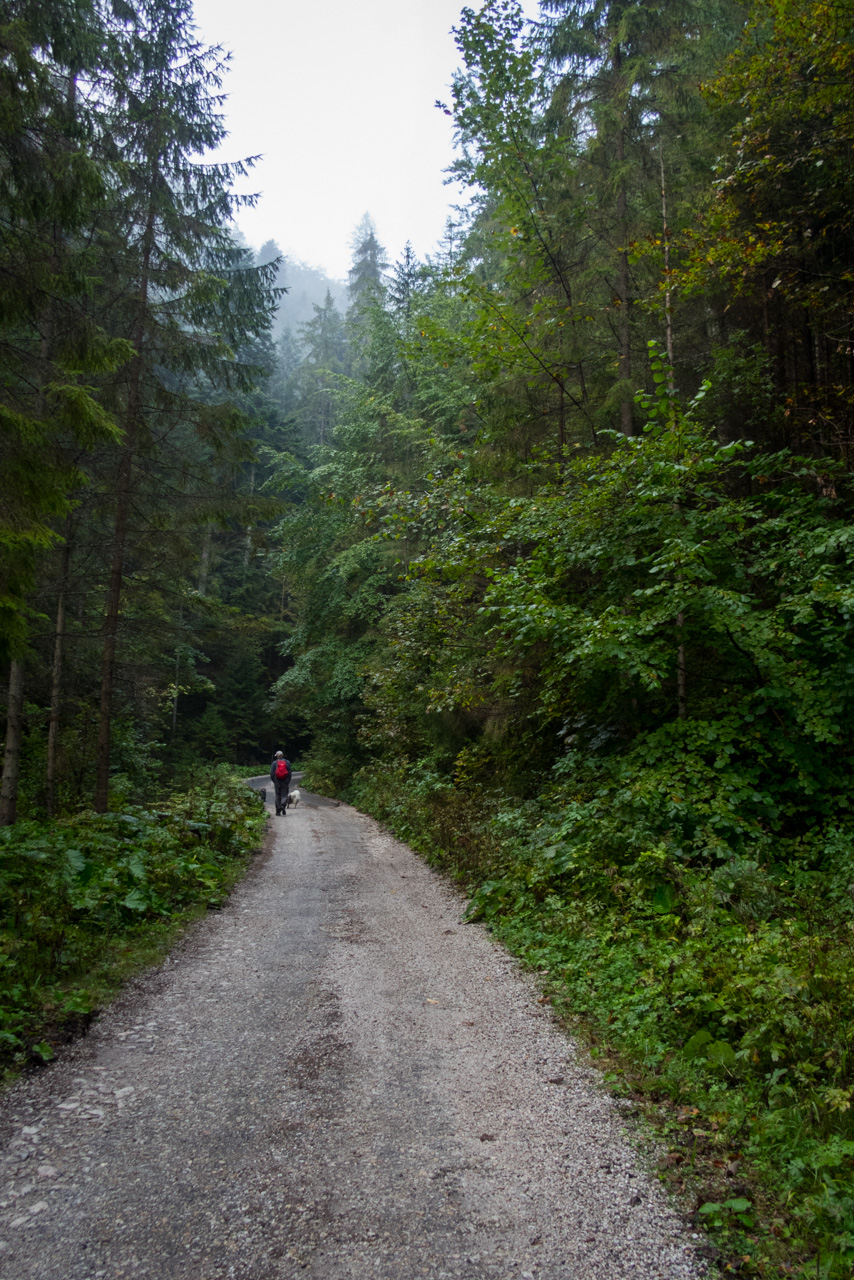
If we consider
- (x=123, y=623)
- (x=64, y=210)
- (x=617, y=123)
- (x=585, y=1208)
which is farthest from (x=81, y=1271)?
(x=617, y=123)

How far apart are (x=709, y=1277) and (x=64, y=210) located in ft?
29.4

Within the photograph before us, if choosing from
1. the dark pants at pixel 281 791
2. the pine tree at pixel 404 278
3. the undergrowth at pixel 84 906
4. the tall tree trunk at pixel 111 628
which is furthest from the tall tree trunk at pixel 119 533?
the pine tree at pixel 404 278

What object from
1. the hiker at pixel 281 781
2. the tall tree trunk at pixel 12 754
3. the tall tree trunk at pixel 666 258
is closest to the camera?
the tall tree trunk at pixel 666 258

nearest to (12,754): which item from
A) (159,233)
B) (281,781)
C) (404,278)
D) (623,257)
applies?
(281,781)

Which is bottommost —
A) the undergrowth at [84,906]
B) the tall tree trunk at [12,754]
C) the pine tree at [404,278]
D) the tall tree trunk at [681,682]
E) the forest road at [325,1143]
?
the forest road at [325,1143]

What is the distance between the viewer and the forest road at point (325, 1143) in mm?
2463

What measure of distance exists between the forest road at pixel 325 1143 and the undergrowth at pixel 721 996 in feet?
0.93

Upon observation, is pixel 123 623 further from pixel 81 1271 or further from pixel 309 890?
pixel 81 1271

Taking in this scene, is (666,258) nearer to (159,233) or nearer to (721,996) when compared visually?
(159,233)

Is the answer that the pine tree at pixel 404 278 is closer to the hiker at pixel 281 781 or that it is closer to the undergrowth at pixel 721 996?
the hiker at pixel 281 781

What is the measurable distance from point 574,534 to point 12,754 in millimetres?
8750

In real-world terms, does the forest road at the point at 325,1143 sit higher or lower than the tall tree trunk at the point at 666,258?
lower

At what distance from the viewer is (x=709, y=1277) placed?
2.36 m

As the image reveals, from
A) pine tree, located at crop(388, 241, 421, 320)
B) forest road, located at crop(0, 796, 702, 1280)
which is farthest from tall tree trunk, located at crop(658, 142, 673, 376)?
pine tree, located at crop(388, 241, 421, 320)
